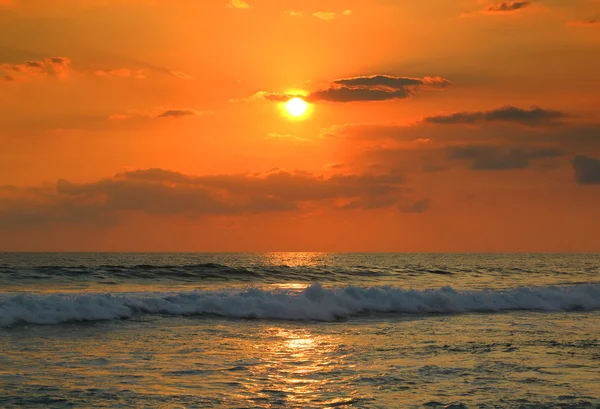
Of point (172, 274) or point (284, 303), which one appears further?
point (172, 274)

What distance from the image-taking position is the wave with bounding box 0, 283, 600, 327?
1030 inches

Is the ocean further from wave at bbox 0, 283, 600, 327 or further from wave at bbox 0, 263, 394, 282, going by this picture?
wave at bbox 0, 263, 394, 282

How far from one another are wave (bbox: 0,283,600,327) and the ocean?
3.4 inches

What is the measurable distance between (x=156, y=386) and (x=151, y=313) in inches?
551

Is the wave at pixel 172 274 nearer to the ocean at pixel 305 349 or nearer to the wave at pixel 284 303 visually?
the ocean at pixel 305 349

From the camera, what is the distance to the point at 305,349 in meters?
20.3

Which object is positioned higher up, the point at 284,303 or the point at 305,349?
the point at 284,303

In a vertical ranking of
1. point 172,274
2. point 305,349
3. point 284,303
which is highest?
point 172,274

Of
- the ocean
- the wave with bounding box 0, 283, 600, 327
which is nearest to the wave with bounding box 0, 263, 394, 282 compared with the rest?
the ocean

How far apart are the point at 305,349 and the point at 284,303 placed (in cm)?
1040

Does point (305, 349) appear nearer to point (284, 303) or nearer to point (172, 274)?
point (284, 303)

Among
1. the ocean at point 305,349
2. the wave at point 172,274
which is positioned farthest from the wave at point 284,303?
the wave at point 172,274

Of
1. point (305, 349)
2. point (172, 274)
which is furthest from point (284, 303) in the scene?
point (172, 274)

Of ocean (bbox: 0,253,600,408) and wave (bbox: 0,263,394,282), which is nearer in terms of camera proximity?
ocean (bbox: 0,253,600,408)
